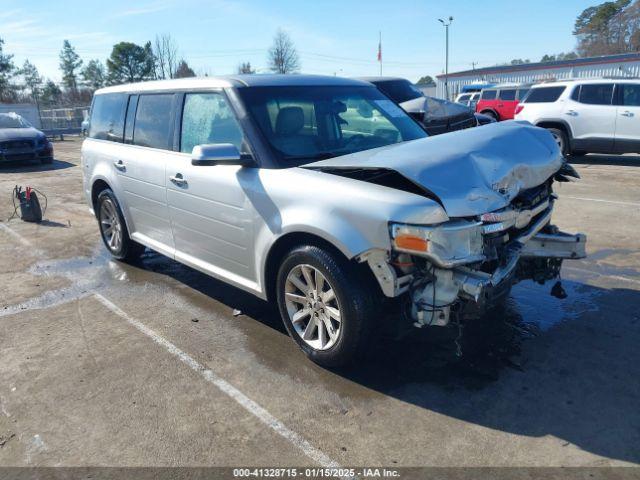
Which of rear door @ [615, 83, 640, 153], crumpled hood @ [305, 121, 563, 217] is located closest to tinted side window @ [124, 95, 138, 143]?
crumpled hood @ [305, 121, 563, 217]

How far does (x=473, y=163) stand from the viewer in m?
3.40

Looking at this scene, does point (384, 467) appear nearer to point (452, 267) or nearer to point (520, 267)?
point (452, 267)

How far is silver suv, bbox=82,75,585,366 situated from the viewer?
3154 mm

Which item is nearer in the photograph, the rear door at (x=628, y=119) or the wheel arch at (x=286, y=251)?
the wheel arch at (x=286, y=251)

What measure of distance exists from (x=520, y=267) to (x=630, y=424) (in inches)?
52.7

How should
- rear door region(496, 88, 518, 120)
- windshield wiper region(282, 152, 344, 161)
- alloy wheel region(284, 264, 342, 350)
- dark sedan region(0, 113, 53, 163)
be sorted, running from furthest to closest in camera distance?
1. rear door region(496, 88, 518, 120)
2. dark sedan region(0, 113, 53, 163)
3. windshield wiper region(282, 152, 344, 161)
4. alloy wheel region(284, 264, 342, 350)

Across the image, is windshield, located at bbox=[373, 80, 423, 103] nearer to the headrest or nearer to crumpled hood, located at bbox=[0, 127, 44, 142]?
the headrest

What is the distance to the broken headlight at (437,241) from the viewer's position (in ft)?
9.93

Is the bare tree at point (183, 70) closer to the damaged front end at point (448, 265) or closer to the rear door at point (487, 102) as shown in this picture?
the rear door at point (487, 102)

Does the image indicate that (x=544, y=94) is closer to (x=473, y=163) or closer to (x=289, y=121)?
(x=289, y=121)

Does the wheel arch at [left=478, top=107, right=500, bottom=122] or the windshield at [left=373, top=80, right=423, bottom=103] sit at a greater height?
the windshield at [left=373, top=80, right=423, bottom=103]

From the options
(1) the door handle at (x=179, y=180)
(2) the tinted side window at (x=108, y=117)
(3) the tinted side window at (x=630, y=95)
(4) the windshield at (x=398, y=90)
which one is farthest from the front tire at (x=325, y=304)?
(3) the tinted side window at (x=630, y=95)

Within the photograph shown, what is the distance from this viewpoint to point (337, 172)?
3.58m

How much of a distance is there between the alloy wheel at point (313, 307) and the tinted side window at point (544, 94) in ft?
39.3
